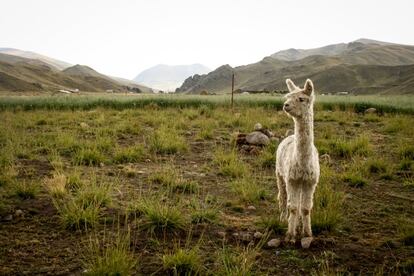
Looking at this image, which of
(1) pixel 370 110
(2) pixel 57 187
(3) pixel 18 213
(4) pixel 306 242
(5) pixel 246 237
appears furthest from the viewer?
(1) pixel 370 110

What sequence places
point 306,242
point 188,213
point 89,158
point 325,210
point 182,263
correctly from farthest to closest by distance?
point 89,158, point 188,213, point 325,210, point 306,242, point 182,263

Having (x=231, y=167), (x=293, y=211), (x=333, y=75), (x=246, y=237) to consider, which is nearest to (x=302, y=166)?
(x=293, y=211)

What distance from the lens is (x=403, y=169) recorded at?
8938mm

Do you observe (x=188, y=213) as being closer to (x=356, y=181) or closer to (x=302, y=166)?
(x=302, y=166)

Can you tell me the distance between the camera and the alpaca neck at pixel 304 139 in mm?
4801

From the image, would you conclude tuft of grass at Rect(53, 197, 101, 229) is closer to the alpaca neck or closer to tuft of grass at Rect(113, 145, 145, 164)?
the alpaca neck

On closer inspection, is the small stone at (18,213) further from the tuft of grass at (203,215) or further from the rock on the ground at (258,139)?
the rock on the ground at (258,139)

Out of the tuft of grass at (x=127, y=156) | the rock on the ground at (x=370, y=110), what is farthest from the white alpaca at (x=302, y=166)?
the rock on the ground at (x=370, y=110)

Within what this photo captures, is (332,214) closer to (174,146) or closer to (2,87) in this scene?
(174,146)

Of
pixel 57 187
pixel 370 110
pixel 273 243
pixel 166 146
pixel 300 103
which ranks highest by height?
pixel 300 103

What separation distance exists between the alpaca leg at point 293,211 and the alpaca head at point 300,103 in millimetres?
979

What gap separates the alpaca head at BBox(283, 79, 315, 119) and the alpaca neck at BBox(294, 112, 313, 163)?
8 cm

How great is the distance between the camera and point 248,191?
6.65 m

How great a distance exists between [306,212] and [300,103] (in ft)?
4.64
